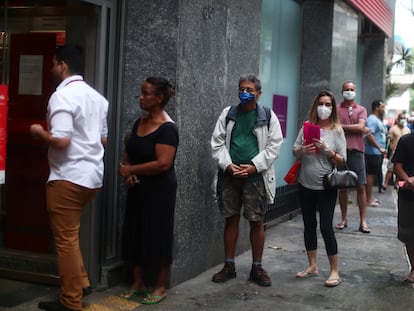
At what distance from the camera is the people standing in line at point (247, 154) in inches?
209

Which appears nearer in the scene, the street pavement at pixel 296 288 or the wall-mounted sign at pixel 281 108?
the street pavement at pixel 296 288

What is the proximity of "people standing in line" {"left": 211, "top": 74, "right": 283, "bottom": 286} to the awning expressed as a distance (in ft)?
18.1

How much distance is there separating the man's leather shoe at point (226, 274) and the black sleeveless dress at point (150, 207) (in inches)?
33.3

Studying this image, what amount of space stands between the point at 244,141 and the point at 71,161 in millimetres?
1741

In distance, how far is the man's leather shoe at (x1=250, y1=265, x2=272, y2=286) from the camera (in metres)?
5.52

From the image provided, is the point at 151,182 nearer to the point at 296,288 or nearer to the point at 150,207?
the point at 150,207

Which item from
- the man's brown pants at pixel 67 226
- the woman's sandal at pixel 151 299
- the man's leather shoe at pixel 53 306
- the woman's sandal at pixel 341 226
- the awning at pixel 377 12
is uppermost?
the awning at pixel 377 12

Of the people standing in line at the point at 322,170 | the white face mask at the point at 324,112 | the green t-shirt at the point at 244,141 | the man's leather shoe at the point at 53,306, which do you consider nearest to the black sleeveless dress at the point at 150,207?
the man's leather shoe at the point at 53,306

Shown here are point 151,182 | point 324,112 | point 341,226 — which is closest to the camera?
point 151,182

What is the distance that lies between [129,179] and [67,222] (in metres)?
0.63

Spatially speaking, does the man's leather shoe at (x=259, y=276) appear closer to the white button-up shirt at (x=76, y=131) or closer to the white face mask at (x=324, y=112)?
the white face mask at (x=324, y=112)

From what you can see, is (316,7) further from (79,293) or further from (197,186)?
(79,293)

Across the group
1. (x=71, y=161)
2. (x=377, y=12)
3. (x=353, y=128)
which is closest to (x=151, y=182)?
(x=71, y=161)

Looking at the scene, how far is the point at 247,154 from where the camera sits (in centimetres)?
538
